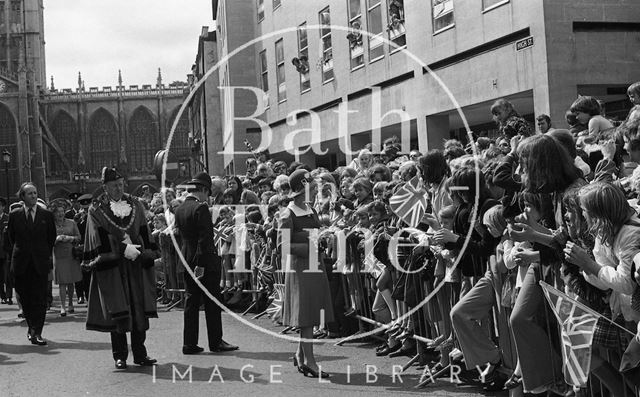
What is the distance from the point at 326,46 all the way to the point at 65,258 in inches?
456

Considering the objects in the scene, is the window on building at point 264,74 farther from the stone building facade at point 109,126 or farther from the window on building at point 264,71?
the stone building facade at point 109,126

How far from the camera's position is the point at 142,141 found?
109 meters

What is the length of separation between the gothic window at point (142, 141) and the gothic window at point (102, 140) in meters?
2.14

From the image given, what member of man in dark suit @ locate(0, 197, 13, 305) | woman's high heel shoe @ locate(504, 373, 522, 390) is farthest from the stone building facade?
woman's high heel shoe @ locate(504, 373, 522, 390)

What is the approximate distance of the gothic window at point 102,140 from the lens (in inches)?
4286

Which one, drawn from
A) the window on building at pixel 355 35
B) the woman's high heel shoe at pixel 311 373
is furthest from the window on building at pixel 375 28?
the woman's high heel shoe at pixel 311 373

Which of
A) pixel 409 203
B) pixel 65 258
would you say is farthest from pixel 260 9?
pixel 409 203

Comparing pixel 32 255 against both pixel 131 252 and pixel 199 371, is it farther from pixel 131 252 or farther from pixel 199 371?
pixel 199 371

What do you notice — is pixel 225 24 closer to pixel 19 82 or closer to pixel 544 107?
pixel 544 107

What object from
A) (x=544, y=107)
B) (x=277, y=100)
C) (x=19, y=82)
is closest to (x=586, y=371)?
(x=544, y=107)

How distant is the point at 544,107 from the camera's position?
15703mm

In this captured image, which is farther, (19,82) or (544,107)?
(19,82)

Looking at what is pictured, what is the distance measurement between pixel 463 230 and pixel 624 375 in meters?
2.53

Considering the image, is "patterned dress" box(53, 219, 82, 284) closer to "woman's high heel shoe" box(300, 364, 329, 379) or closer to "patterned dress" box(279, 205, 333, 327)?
"patterned dress" box(279, 205, 333, 327)
